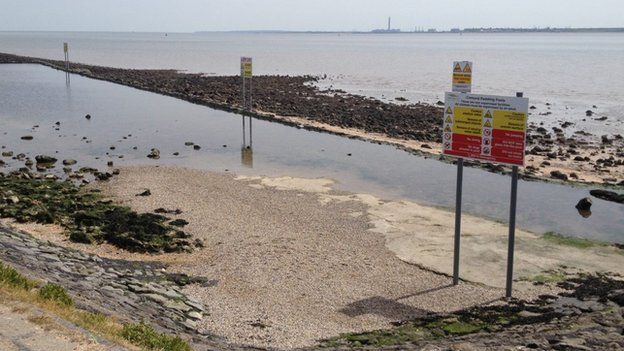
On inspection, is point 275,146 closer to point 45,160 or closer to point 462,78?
point 45,160

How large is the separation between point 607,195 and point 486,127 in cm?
1242

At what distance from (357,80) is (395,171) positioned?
55714 mm

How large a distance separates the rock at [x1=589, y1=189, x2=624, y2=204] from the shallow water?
35cm

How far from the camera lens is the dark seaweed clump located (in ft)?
53.3

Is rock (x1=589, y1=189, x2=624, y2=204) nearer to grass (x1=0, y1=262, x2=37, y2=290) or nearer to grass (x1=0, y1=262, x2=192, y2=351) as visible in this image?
grass (x1=0, y1=262, x2=192, y2=351)

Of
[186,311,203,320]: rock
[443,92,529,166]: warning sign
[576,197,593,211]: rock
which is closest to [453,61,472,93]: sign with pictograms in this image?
[443,92,529,166]: warning sign

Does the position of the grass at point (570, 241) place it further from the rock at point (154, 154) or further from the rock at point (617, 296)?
the rock at point (154, 154)

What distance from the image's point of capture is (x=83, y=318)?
27.8ft

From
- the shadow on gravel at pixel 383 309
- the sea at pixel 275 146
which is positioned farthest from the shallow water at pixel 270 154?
the shadow on gravel at pixel 383 309

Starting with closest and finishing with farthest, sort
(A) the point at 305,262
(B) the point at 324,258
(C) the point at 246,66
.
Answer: (A) the point at 305,262
(B) the point at 324,258
(C) the point at 246,66

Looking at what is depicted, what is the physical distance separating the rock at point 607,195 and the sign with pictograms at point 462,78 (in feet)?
39.8

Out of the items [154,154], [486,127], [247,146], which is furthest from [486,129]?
[247,146]

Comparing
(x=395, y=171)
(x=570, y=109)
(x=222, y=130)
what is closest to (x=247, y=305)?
(x=395, y=171)

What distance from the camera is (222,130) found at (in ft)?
124
